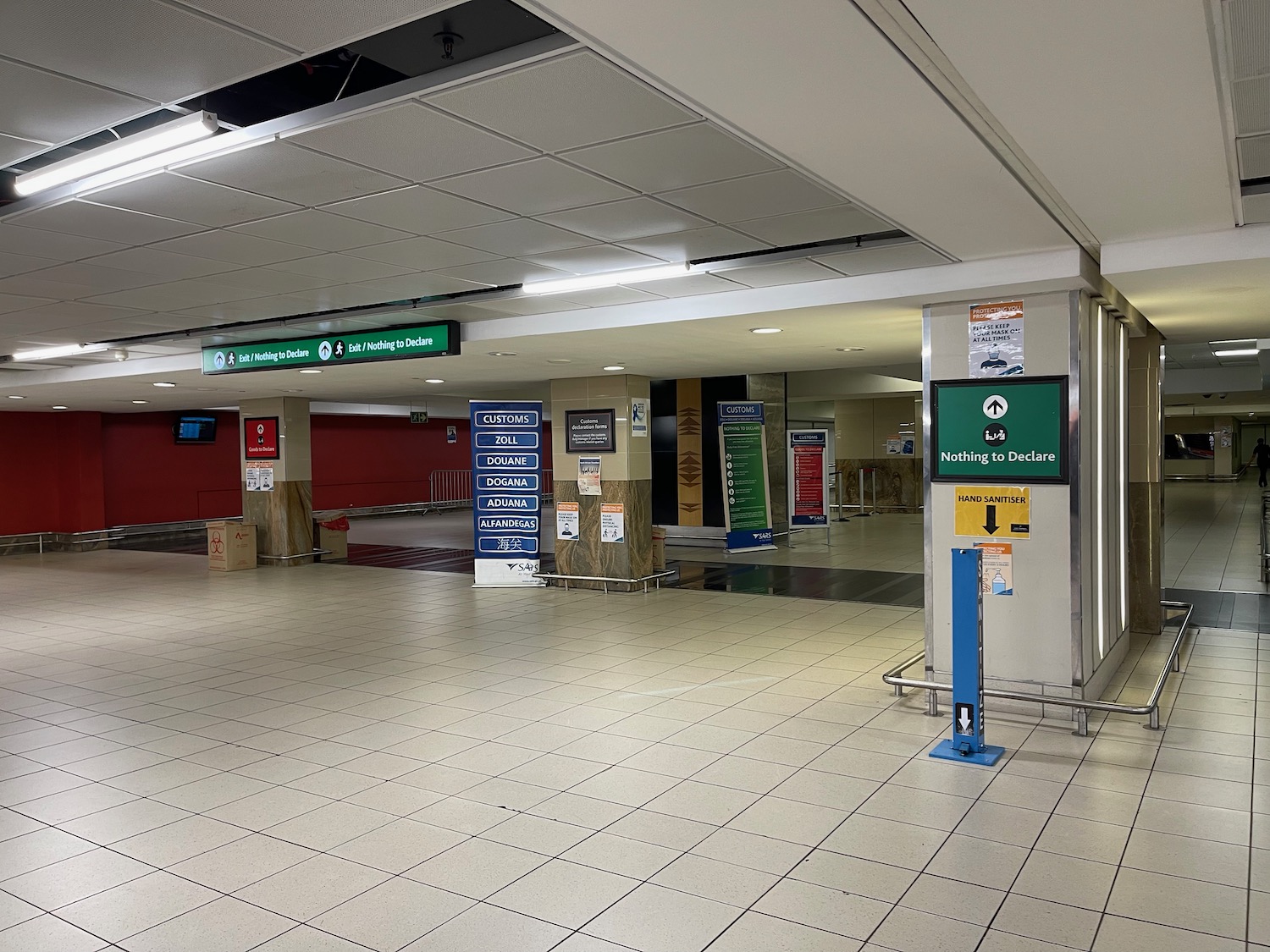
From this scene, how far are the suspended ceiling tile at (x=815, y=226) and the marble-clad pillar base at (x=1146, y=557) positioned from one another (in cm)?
416

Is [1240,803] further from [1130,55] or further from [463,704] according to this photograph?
[463,704]

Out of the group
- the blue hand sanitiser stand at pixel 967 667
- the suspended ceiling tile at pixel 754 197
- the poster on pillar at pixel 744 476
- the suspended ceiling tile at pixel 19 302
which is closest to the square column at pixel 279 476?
the poster on pillar at pixel 744 476

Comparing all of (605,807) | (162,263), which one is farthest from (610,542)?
(605,807)

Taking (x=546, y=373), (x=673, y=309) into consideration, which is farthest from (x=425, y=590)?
(x=673, y=309)

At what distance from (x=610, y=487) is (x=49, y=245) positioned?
6521mm

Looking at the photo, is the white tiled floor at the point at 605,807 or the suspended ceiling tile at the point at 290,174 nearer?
the white tiled floor at the point at 605,807

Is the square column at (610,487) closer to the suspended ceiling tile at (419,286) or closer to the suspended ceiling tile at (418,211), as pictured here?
the suspended ceiling tile at (419,286)

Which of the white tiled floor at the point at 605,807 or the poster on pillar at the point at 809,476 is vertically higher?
the poster on pillar at the point at 809,476

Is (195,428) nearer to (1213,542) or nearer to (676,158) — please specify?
(676,158)

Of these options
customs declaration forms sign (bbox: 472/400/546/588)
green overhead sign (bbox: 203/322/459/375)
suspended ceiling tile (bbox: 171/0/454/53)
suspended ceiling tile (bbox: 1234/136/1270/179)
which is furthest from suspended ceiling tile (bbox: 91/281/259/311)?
suspended ceiling tile (bbox: 1234/136/1270/179)

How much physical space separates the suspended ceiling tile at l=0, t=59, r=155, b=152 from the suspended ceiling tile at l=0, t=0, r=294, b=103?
8 cm

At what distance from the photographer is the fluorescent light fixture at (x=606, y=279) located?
5.61 meters

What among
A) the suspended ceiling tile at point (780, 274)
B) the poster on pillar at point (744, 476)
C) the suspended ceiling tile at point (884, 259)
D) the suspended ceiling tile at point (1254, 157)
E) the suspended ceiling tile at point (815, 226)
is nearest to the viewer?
the suspended ceiling tile at point (1254, 157)

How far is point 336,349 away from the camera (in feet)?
26.1
